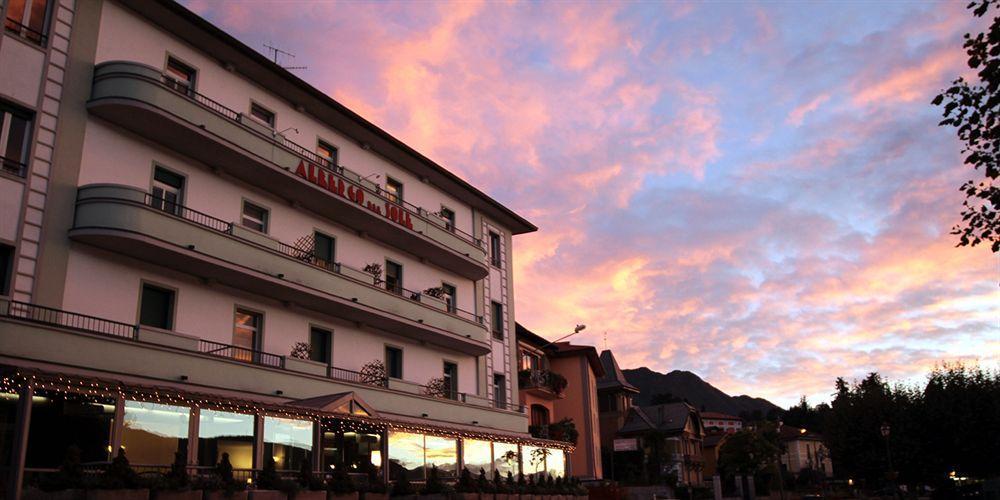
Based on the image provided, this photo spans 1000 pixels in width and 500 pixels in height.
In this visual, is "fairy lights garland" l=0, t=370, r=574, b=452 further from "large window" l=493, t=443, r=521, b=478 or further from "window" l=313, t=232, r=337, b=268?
"window" l=313, t=232, r=337, b=268

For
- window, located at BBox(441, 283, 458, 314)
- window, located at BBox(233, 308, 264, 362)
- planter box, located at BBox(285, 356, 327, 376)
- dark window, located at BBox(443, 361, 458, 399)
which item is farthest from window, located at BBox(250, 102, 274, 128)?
dark window, located at BBox(443, 361, 458, 399)

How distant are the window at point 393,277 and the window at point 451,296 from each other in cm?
294

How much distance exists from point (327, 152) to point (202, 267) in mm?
9134

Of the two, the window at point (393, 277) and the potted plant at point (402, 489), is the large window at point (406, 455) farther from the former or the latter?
the window at point (393, 277)

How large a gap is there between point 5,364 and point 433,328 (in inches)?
715

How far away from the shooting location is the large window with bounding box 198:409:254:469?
20.4 m

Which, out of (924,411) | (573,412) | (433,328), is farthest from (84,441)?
(924,411)

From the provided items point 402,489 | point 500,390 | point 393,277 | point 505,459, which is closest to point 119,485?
point 402,489

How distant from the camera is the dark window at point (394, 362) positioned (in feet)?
105

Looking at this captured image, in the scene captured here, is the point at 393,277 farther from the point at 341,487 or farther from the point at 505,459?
the point at 341,487

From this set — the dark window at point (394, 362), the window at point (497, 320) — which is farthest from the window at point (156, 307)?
the window at point (497, 320)

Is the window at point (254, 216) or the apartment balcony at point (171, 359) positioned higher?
the window at point (254, 216)

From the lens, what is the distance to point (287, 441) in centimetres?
2259

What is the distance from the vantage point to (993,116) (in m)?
14.5
